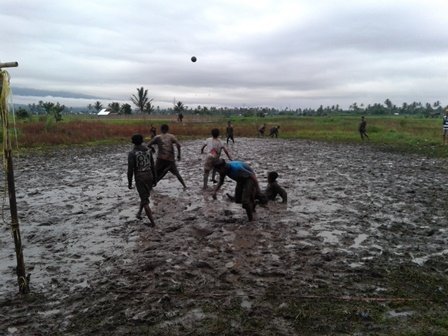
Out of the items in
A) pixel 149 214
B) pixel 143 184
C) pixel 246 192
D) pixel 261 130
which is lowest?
pixel 261 130

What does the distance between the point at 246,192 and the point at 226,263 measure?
2.17 m

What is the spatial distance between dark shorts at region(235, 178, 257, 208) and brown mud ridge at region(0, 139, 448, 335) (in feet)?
1.44

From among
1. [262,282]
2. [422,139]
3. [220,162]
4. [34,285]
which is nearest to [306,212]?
[220,162]

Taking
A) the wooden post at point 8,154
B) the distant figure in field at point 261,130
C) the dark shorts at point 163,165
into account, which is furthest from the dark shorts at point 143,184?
the distant figure in field at point 261,130

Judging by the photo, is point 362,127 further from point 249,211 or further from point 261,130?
point 249,211

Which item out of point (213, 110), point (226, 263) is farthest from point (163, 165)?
point (213, 110)

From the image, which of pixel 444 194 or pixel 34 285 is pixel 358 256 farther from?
pixel 444 194

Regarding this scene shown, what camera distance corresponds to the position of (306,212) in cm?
902

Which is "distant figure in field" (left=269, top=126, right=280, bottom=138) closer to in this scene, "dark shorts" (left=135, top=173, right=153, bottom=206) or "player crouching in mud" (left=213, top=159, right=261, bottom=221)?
"player crouching in mud" (left=213, top=159, right=261, bottom=221)

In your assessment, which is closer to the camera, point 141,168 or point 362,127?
point 141,168

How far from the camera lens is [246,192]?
7.85 metres

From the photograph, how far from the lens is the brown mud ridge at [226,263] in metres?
4.36

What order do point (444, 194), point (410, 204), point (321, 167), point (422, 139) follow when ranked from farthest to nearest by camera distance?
point (422, 139) < point (321, 167) < point (444, 194) < point (410, 204)

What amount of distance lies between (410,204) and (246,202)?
445 centimetres
